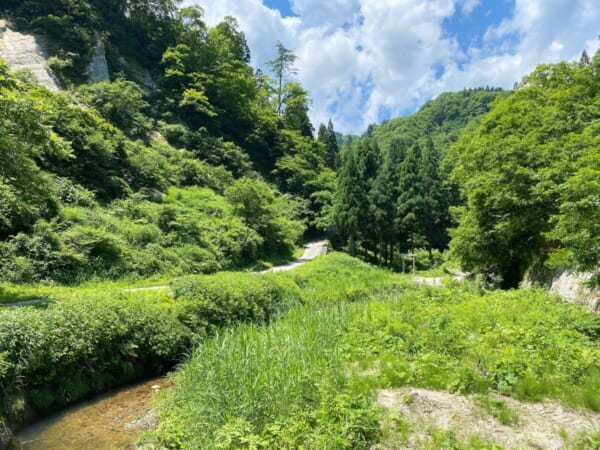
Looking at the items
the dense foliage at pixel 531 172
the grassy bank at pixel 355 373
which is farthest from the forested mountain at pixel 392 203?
the grassy bank at pixel 355 373

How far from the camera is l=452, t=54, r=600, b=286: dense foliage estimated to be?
12641mm

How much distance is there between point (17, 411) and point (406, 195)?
3692cm

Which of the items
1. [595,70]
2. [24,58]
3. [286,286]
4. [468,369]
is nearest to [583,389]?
[468,369]

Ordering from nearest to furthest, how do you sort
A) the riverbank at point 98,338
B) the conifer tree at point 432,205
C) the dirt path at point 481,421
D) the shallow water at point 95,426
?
1. the dirt path at point 481,421
2. the shallow water at point 95,426
3. the riverbank at point 98,338
4. the conifer tree at point 432,205

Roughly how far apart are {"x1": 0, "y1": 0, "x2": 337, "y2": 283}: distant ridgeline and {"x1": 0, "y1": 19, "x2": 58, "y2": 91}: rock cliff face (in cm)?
14

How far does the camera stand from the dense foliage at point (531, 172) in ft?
41.5

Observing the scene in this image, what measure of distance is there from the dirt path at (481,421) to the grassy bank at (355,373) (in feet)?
0.44

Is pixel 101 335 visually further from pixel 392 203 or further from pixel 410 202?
pixel 410 202

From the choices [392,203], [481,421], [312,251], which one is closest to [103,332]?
[481,421]

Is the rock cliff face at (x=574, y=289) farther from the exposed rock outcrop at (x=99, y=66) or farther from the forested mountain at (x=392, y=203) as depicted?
the exposed rock outcrop at (x=99, y=66)

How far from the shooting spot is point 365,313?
9484 mm

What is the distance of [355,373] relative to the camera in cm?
562

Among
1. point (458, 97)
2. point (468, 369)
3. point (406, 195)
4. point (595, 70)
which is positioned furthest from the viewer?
point (458, 97)

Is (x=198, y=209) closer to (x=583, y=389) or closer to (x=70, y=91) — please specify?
(x=70, y=91)
